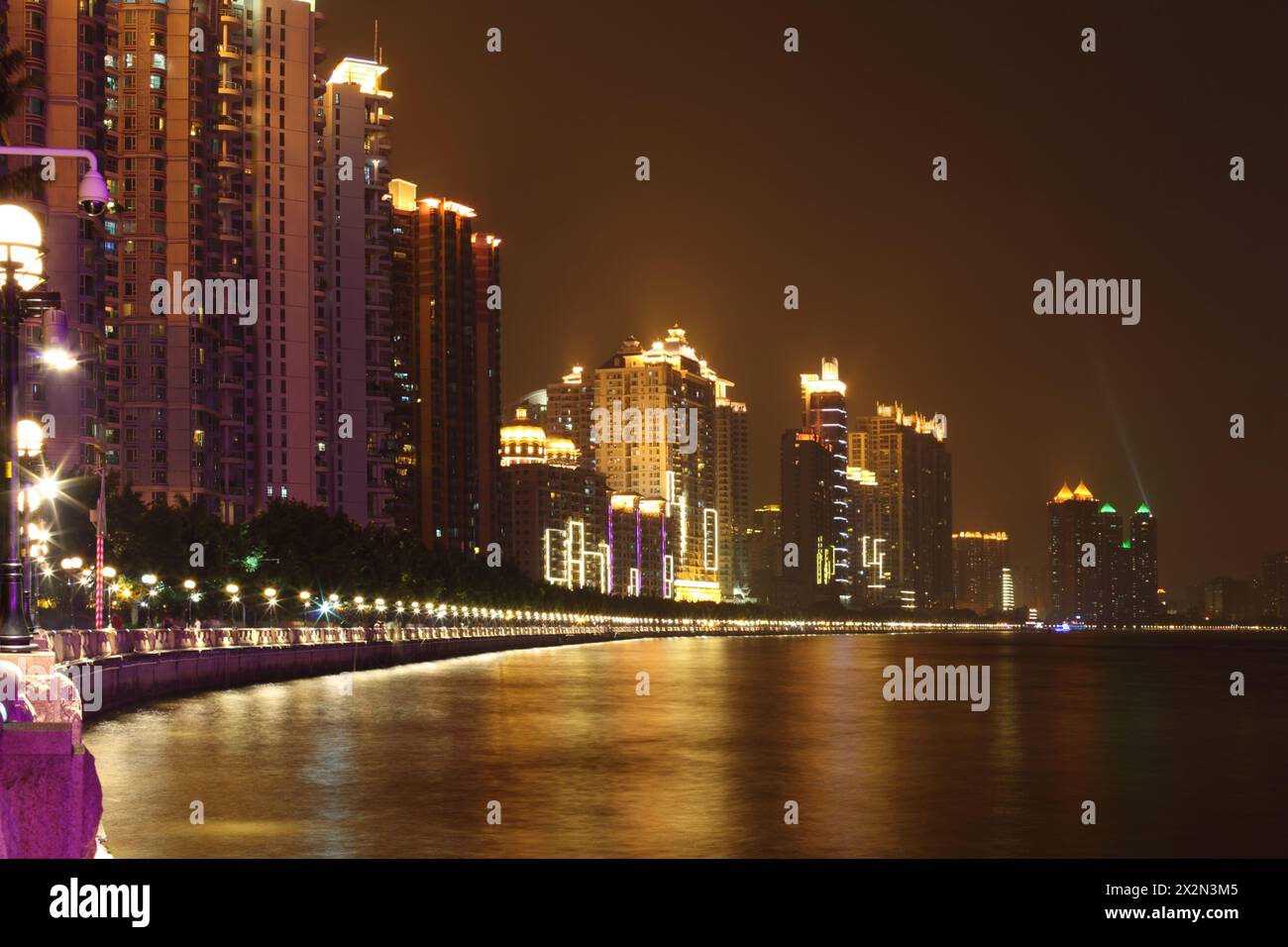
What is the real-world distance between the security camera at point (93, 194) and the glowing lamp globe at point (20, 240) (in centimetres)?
75

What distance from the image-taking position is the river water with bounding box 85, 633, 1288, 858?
33938mm

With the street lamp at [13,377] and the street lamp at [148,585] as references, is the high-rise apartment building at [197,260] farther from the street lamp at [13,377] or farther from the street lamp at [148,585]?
the street lamp at [13,377]

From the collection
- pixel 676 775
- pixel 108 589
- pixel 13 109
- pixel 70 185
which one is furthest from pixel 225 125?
pixel 13 109

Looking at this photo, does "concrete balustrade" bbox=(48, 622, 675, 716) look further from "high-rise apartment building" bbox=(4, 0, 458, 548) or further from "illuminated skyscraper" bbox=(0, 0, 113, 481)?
"high-rise apartment building" bbox=(4, 0, 458, 548)

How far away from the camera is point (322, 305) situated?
19475cm

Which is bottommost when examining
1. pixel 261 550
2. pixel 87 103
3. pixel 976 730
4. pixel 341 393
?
Answer: pixel 976 730

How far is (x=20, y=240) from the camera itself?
2170 centimetres

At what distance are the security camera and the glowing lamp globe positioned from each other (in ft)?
2.46

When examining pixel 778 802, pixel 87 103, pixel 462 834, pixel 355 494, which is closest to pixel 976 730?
pixel 778 802

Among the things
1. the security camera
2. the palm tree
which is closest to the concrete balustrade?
the palm tree

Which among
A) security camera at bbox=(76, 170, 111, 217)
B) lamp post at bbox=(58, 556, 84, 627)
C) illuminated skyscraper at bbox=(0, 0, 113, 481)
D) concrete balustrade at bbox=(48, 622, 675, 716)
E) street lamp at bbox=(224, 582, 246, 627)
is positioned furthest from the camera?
illuminated skyscraper at bbox=(0, 0, 113, 481)

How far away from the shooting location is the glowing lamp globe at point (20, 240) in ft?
70.6
